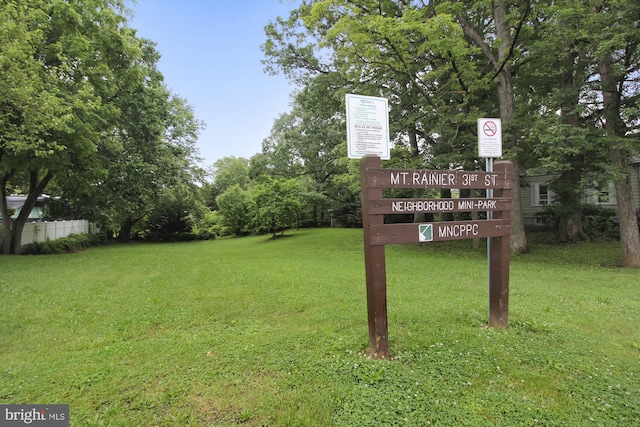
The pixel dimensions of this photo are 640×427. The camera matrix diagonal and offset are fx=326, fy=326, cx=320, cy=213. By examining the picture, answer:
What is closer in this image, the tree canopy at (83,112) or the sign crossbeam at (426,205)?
the sign crossbeam at (426,205)

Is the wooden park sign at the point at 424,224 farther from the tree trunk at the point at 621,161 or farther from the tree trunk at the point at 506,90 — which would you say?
the tree trunk at the point at 506,90

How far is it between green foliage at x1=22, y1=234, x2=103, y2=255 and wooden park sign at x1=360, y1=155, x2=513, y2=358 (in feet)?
52.9

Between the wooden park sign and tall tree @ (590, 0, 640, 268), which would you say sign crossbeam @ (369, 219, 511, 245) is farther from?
tall tree @ (590, 0, 640, 268)

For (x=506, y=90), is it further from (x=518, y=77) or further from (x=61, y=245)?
(x=61, y=245)

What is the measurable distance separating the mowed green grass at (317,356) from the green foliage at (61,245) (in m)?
9.13

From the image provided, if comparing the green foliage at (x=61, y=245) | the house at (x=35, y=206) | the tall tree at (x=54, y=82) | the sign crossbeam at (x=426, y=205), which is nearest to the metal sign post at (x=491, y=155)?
the sign crossbeam at (x=426, y=205)

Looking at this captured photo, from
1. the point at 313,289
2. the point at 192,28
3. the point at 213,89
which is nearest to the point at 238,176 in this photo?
the point at 213,89

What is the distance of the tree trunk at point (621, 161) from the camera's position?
339 inches

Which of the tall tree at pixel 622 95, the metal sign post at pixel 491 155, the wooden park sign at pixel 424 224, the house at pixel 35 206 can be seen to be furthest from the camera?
the house at pixel 35 206

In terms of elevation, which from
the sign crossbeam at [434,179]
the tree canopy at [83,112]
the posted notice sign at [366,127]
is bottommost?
the sign crossbeam at [434,179]

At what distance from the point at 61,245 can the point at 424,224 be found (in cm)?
1715

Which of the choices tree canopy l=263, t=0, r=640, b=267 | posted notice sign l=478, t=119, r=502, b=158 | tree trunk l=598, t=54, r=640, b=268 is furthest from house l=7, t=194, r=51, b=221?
tree trunk l=598, t=54, r=640, b=268

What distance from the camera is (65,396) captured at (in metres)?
2.62

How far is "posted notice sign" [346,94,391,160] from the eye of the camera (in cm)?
329
